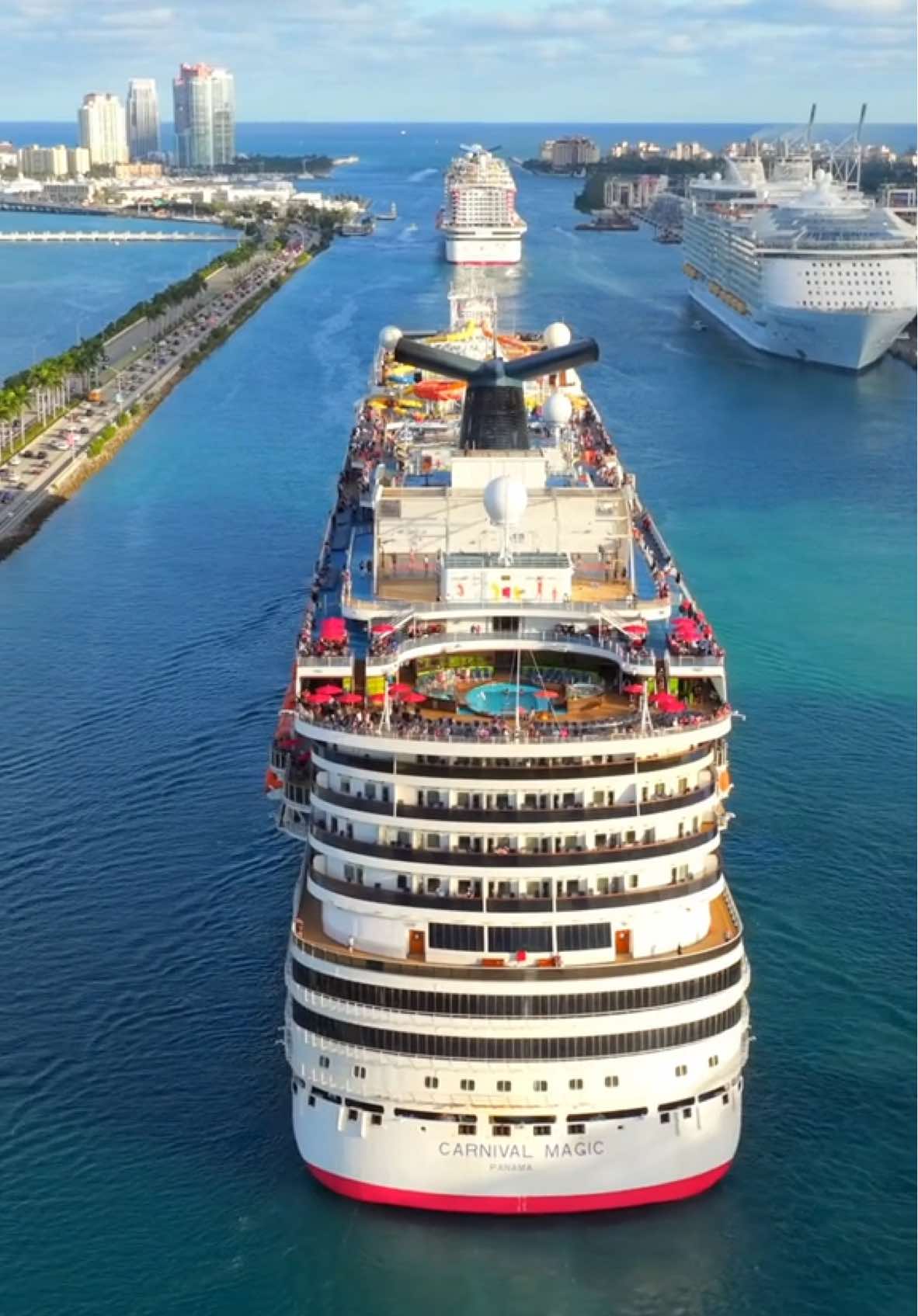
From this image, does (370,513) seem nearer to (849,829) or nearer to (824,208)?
(849,829)

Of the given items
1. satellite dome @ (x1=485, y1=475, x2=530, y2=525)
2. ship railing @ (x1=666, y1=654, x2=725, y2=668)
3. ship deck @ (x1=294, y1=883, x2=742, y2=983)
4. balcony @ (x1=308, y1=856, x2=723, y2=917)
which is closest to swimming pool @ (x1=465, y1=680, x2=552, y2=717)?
ship railing @ (x1=666, y1=654, x2=725, y2=668)

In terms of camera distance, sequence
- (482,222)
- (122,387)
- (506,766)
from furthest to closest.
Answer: (482,222) < (122,387) < (506,766)

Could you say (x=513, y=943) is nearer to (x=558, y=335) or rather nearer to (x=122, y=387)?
(x=558, y=335)

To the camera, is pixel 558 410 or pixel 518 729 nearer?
pixel 518 729

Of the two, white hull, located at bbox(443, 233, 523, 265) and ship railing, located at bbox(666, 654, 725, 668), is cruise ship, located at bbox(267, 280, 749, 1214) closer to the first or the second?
ship railing, located at bbox(666, 654, 725, 668)

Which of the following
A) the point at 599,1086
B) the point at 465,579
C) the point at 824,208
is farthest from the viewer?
the point at 824,208

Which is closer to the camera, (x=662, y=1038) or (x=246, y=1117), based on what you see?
(x=662, y=1038)

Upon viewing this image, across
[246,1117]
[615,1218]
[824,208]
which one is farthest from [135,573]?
[824,208]

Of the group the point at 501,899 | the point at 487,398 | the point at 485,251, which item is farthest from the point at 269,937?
the point at 485,251
